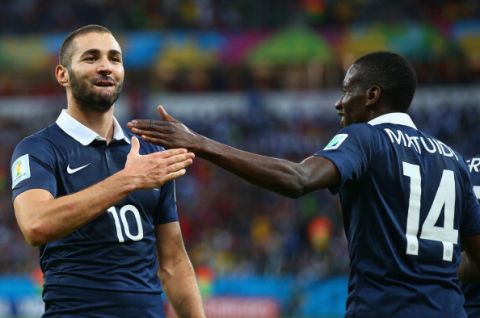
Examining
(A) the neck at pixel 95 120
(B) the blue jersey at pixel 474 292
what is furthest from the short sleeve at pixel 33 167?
(B) the blue jersey at pixel 474 292

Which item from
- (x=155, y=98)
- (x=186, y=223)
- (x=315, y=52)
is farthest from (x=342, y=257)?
(x=155, y=98)

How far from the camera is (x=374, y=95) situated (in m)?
4.65

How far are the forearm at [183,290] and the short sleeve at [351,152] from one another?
45.5 inches

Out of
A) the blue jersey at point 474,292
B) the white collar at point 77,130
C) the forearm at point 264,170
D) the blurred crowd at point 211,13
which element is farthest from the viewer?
the blurred crowd at point 211,13

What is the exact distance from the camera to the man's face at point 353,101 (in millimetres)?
4680

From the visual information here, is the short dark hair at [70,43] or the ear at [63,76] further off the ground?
the short dark hair at [70,43]

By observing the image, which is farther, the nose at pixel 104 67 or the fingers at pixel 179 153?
the nose at pixel 104 67

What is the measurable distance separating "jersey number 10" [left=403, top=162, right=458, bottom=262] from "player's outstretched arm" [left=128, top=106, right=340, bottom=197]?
0.41 metres

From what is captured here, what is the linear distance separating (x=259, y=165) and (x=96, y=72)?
1239 millimetres

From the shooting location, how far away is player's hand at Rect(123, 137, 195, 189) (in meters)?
4.30

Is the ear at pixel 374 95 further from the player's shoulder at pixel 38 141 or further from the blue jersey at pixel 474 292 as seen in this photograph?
the player's shoulder at pixel 38 141

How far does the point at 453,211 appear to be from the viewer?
4504 mm

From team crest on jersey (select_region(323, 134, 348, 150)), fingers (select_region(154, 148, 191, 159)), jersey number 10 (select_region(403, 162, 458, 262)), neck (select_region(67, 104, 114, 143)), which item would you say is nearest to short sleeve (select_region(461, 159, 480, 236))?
jersey number 10 (select_region(403, 162, 458, 262))

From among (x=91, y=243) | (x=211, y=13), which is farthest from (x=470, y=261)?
(x=211, y=13)
